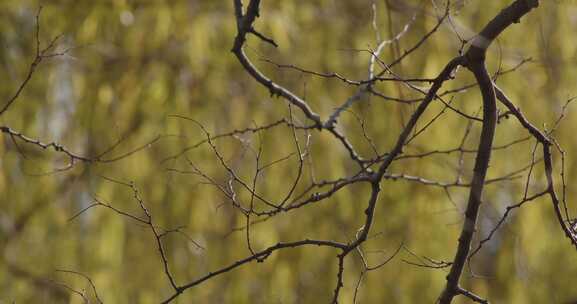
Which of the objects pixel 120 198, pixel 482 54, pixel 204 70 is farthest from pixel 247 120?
pixel 482 54

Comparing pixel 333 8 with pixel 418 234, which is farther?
pixel 333 8

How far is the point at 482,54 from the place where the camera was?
111 cm

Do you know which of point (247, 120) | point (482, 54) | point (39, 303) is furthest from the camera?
point (247, 120)

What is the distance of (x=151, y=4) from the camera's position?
2945 millimetres

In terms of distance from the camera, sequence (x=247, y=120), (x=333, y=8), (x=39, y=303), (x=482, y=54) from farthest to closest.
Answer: (x=333, y=8)
(x=247, y=120)
(x=39, y=303)
(x=482, y=54)

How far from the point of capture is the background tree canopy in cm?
275

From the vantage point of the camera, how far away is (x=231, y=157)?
2.75m

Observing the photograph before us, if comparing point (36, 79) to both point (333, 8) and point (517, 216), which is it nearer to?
point (333, 8)

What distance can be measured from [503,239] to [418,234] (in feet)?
0.84

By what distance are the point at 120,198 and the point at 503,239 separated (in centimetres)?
110

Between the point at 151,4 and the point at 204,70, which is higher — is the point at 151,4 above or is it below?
above

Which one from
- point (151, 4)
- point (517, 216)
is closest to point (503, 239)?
point (517, 216)

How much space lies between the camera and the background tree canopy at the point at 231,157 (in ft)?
9.02

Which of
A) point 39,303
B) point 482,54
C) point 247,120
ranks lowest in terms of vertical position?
point 482,54
